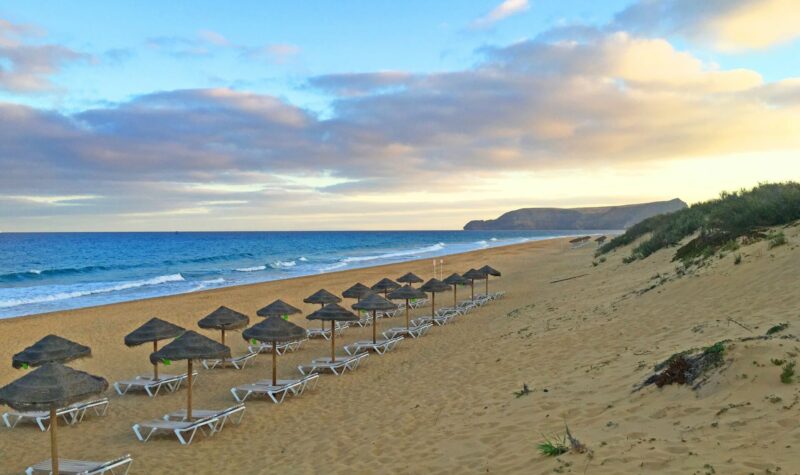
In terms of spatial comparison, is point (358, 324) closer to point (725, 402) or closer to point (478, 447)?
point (478, 447)

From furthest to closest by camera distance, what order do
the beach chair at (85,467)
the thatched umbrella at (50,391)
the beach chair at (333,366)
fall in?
the beach chair at (333,366) < the beach chair at (85,467) < the thatched umbrella at (50,391)

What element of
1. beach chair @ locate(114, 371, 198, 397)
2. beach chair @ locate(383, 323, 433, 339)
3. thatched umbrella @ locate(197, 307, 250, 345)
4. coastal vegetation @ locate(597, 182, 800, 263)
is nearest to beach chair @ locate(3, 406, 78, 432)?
beach chair @ locate(114, 371, 198, 397)

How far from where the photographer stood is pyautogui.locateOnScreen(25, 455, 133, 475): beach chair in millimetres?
7066

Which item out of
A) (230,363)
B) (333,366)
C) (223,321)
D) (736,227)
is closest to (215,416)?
(333,366)

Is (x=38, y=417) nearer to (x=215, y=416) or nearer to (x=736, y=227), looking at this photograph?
(x=215, y=416)

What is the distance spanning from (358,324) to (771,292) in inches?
500

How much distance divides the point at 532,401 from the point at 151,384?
26.5 ft

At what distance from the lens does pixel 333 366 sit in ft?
41.7

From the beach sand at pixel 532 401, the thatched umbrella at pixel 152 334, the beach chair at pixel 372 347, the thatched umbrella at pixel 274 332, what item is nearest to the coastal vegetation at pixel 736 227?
the beach sand at pixel 532 401

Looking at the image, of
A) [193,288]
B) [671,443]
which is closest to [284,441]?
[671,443]

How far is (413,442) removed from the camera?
7312mm

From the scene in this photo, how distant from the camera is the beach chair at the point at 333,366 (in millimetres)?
12719

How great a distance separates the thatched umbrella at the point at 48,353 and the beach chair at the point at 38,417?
2.81 ft

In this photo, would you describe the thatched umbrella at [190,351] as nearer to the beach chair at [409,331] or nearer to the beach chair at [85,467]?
the beach chair at [85,467]
